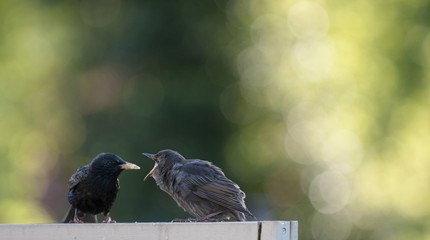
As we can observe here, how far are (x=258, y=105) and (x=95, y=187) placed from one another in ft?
21.3

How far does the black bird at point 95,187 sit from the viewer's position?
578 cm

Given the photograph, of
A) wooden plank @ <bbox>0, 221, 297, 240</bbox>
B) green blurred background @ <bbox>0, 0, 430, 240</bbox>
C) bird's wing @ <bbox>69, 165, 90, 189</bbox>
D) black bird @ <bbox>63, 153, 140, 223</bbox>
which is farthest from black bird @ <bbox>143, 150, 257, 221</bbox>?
green blurred background @ <bbox>0, 0, 430, 240</bbox>

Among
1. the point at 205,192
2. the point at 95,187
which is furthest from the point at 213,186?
the point at 95,187

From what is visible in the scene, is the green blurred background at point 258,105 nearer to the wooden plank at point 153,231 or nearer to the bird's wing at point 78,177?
the bird's wing at point 78,177

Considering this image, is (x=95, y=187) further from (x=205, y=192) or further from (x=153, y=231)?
(x=153, y=231)

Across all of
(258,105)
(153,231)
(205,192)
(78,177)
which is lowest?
(153,231)

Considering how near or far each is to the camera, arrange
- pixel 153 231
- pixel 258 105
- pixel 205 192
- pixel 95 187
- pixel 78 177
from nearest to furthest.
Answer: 1. pixel 153 231
2. pixel 205 192
3. pixel 95 187
4. pixel 78 177
5. pixel 258 105

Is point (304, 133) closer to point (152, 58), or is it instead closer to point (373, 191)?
point (373, 191)

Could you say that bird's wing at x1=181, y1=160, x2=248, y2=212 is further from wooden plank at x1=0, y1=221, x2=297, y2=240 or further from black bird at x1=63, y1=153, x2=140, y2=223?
wooden plank at x1=0, y1=221, x2=297, y2=240

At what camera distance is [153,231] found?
13.4 ft

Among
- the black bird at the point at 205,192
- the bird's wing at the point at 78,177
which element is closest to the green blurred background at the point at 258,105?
the bird's wing at the point at 78,177

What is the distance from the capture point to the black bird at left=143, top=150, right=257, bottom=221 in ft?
17.8

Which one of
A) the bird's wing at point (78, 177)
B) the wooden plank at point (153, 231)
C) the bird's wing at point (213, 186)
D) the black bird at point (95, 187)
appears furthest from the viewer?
the bird's wing at point (78, 177)

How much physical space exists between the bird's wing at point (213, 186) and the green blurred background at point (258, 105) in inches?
216
